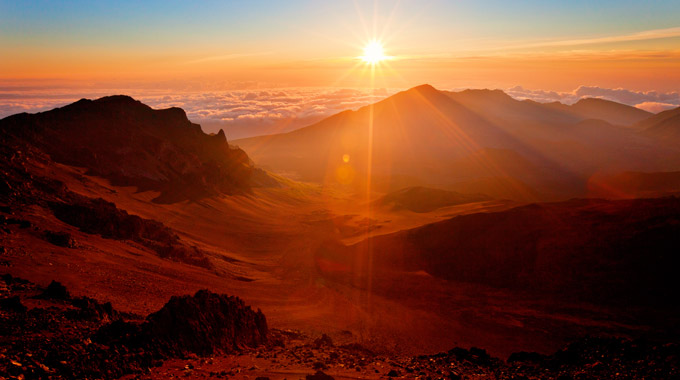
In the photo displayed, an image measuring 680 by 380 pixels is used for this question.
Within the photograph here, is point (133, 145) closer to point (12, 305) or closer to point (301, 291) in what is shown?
point (301, 291)

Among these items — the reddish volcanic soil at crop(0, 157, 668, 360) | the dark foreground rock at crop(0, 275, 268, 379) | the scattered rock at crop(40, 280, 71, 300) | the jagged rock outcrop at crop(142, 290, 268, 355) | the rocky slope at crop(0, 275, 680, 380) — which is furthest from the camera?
the reddish volcanic soil at crop(0, 157, 668, 360)

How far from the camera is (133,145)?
7369 centimetres

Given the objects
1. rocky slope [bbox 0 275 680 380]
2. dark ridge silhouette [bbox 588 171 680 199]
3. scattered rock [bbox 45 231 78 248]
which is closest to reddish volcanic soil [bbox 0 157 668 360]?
scattered rock [bbox 45 231 78 248]

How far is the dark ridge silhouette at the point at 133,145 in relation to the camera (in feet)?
210

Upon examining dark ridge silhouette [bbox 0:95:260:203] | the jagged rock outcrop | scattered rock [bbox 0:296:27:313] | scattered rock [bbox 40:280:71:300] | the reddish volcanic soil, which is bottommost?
the reddish volcanic soil

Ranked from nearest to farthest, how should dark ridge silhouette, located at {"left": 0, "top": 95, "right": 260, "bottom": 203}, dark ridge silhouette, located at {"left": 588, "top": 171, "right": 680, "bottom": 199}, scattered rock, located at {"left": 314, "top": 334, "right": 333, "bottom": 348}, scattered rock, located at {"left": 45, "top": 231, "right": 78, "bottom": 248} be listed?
scattered rock, located at {"left": 314, "top": 334, "right": 333, "bottom": 348}, scattered rock, located at {"left": 45, "top": 231, "right": 78, "bottom": 248}, dark ridge silhouette, located at {"left": 0, "top": 95, "right": 260, "bottom": 203}, dark ridge silhouette, located at {"left": 588, "top": 171, "right": 680, "bottom": 199}

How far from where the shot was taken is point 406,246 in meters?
55.3

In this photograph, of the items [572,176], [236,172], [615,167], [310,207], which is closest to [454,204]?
[310,207]

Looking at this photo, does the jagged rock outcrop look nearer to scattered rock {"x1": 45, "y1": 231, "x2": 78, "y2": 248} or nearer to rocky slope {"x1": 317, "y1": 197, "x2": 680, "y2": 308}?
scattered rock {"x1": 45, "y1": 231, "x2": 78, "y2": 248}

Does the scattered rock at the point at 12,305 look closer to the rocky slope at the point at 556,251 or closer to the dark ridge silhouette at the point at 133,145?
the rocky slope at the point at 556,251

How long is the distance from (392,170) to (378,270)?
12435cm

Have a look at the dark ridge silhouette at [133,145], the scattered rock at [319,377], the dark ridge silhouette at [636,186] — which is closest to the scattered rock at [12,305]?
the scattered rock at [319,377]

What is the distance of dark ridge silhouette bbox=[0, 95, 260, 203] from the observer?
64.1 m

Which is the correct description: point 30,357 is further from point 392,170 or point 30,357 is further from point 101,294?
point 392,170
